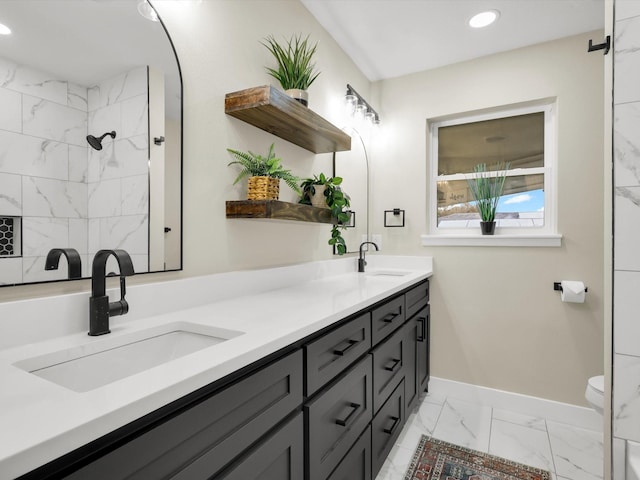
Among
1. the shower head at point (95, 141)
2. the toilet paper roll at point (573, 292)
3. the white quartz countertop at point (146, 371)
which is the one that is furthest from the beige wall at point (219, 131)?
the toilet paper roll at point (573, 292)

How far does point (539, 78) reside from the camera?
237cm

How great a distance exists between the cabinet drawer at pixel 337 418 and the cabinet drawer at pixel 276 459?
50 millimetres

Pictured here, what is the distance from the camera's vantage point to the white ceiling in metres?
2.02

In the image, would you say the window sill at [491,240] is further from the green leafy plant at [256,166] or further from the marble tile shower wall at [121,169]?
the marble tile shower wall at [121,169]

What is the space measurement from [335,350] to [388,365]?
0.59m

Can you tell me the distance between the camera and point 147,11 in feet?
3.89

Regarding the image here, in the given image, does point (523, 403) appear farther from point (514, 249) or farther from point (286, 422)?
point (286, 422)

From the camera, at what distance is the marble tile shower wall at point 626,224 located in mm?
1103

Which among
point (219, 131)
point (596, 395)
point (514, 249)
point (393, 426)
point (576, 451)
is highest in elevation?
→ point (219, 131)

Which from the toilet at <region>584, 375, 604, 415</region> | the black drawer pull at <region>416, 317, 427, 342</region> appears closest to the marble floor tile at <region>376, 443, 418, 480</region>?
the black drawer pull at <region>416, 317, 427, 342</region>

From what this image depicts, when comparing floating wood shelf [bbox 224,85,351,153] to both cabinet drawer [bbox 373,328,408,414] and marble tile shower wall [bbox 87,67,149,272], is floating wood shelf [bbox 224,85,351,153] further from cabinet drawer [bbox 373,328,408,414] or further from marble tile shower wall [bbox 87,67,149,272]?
cabinet drawer [bbox 373,328,408,414]

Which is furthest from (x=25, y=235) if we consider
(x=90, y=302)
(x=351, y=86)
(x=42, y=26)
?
(x=351, y=86)

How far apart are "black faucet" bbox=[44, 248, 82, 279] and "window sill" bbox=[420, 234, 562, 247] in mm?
2259

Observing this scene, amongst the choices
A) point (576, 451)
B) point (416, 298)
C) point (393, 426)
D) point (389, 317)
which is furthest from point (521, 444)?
point (389, 317)
